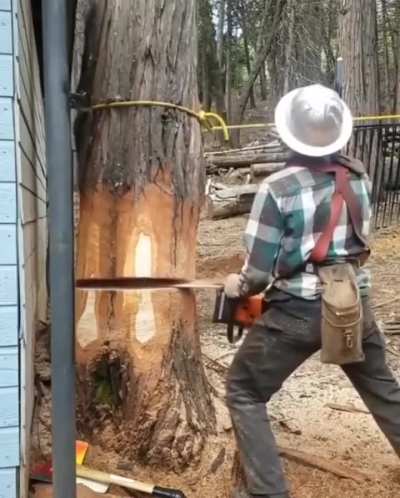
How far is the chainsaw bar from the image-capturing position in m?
3.34

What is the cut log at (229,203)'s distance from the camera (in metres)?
13.0

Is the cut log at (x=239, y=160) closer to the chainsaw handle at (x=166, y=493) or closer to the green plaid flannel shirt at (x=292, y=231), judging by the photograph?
the green plaid flannel shirt at (x=292, y=231)

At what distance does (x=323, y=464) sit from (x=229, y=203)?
9.55 m

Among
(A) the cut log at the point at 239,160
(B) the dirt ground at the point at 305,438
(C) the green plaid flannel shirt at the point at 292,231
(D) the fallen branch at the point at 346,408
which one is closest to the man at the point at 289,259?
(C) the green plaid flannel shirt at the point at 292,231

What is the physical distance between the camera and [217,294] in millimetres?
3252

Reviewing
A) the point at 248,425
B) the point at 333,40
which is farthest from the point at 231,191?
the point at 333,40

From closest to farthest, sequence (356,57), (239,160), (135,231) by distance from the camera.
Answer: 1. (135,231)
2. (356,57)
3. (239,160)

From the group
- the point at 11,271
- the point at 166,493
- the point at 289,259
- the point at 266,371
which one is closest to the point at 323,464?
the point at 266,371

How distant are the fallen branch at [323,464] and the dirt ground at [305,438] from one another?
12 mm

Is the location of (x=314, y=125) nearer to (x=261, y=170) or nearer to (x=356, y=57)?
(x=356, y=57)

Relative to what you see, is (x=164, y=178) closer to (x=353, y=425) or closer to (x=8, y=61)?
(x=8, y=61)

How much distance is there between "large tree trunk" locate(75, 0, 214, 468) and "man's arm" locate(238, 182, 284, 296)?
0.53 meters

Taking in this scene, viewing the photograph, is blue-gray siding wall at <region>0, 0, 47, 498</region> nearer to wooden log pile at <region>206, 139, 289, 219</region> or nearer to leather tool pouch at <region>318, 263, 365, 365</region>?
leather tool pouch at <region>318, 263, 365, 365</region>

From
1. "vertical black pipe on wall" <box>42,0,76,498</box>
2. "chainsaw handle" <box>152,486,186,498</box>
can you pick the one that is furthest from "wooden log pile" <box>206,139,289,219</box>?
"vertical black pipe on wall" <box>42,0,76,498</box>
